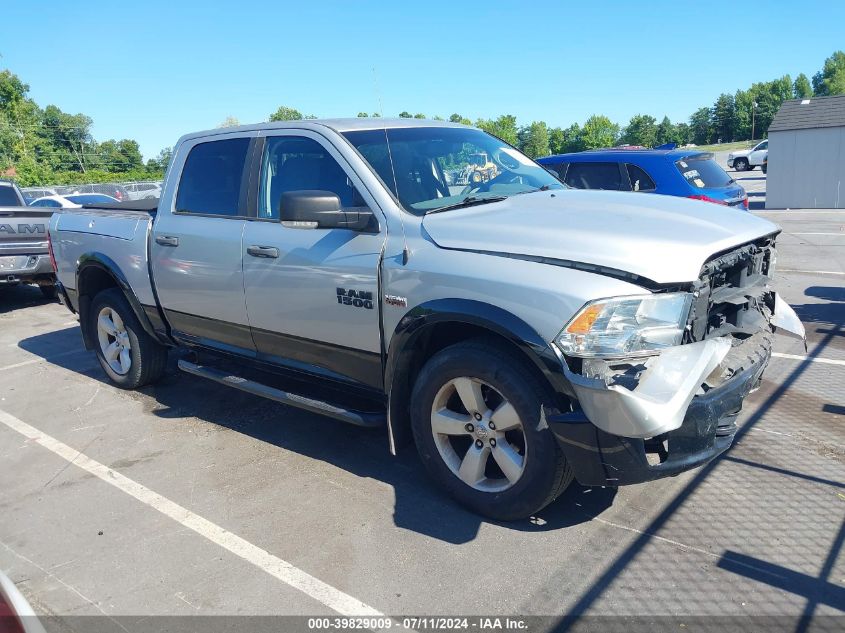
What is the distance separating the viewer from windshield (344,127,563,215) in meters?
4.02

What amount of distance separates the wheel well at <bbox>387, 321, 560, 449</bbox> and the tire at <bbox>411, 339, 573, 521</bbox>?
0.11 m

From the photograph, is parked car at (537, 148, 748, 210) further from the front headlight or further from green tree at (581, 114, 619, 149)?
green tree at (581, 114, 619, 149)

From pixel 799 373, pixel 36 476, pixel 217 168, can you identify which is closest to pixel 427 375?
pixel 217 168

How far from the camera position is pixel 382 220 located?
12.5 feet

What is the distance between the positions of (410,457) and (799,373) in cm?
335

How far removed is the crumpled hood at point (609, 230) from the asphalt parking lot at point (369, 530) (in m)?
1.36

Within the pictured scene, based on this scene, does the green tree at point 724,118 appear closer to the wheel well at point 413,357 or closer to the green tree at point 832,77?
the green tree at point 832,77

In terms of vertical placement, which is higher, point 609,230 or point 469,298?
point 609,230

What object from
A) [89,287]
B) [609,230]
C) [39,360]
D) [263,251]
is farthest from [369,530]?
[39,360]

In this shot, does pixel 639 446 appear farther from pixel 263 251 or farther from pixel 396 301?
pixel 263 251

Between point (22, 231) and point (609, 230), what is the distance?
904cm

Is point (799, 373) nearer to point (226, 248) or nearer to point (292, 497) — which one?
point (292, 497)

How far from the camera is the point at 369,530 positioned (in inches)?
143

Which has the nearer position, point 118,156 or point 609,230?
point 609,230
